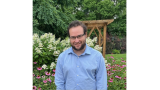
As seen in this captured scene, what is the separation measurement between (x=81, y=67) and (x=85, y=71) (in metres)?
0.07

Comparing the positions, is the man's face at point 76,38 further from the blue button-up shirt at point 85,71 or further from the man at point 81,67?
the blue button-up shirt at point 85,71

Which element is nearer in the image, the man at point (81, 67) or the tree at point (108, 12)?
the man at point (81, 67)

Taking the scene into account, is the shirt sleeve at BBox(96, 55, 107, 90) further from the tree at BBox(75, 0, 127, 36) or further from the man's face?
the tree at BBox(75, 0, 127, 36)

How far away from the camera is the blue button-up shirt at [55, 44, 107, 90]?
1.49 metres

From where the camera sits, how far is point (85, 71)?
1497 millimetres

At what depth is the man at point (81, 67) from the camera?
4.88 ft

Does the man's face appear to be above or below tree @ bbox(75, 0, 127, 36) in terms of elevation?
below

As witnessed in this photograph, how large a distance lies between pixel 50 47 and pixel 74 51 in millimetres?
1854

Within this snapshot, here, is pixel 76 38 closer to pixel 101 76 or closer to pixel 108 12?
pixel 101 76

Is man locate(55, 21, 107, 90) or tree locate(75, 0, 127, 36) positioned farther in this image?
tree locate(75, 0, 127, 36)

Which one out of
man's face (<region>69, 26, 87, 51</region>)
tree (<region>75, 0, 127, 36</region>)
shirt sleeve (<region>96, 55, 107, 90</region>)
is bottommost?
shirt sleeve (<region>96, 55, 107, 90</region>)

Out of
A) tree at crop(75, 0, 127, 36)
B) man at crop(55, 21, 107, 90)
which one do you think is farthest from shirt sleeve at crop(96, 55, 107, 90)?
tree at crop(75, 0, 127, 36)

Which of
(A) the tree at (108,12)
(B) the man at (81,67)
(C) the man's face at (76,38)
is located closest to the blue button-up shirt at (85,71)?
(B) the man at (81,67)

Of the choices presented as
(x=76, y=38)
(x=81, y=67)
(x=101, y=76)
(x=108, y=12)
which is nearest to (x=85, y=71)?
(x=81, y=67)
